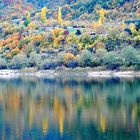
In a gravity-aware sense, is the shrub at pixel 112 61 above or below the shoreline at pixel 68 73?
above

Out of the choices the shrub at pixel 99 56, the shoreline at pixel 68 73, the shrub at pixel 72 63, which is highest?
the shrub at pixel 99 56

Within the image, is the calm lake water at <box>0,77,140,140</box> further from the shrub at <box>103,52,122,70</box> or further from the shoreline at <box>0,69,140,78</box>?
the shrub at <box>103,52,122,70</box>

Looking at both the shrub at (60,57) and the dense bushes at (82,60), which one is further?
the shrub at (60,57)

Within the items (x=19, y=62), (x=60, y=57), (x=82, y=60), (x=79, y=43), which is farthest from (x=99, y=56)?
(x=19, y=62)

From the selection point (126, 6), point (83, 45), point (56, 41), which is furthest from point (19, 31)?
point (126, 6)

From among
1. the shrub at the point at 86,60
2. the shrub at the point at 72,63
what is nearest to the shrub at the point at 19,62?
the shrub at the point at 72,63

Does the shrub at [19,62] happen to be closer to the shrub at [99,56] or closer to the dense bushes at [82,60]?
the dense bushes at [82,60]

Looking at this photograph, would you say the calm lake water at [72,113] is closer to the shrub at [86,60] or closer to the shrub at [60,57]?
the shrub at [86,60]

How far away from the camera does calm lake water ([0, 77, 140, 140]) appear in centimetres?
3300

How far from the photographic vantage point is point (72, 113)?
42.4 metres

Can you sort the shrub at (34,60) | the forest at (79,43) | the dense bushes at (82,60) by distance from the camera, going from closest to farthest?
the dense bushes at (82,60)
the forest at (79,43)
the shrub at (34,60)

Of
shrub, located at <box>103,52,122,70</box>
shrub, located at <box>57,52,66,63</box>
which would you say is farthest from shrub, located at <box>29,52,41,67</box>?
shrub, located at <box>103,52,122,70</box>

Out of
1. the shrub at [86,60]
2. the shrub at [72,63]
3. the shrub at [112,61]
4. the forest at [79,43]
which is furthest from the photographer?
the shrub at [72,63]

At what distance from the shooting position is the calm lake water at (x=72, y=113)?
33.0m
